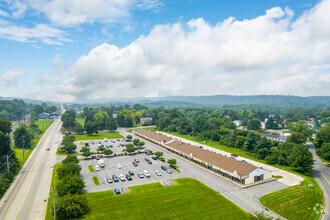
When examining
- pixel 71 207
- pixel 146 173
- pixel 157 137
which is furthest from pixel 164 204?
pixel 157 137

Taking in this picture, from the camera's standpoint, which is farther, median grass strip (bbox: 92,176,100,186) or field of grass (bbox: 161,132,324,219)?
median grass strip (bbox: 92,176,100,186)

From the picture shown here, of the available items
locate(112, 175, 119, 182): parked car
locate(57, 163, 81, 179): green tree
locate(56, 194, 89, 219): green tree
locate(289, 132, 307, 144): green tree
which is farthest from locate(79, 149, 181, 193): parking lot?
locate(289, 132, 307, 144): green tree

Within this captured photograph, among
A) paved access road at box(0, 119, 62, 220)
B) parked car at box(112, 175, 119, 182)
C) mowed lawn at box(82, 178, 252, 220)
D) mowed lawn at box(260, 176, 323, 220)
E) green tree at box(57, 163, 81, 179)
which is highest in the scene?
green tree at box(57, 163, 81, 179)

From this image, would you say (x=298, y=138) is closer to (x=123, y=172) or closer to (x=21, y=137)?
(x=123, y=172)

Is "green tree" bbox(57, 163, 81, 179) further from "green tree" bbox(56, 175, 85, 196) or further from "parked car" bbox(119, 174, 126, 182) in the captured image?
"parked car" bbox(119, 174, 126, 182)

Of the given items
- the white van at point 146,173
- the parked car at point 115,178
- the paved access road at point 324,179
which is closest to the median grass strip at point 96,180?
the parked car at point 115,178
